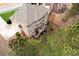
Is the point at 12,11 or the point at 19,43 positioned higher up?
the point at 12,11

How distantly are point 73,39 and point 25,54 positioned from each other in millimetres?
414

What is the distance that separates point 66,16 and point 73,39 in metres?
0.20

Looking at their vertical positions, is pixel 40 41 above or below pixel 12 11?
below

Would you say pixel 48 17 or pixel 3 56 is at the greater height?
pixel 48 17

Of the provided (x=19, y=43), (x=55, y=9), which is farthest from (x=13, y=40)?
(x=55, y=9)

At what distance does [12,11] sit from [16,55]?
14.4 inches

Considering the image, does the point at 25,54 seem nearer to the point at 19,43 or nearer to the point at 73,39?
the point at 19,43

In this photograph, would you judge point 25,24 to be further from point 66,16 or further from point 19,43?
point 66,16

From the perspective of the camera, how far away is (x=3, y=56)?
2725 millimetres

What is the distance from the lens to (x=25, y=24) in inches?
107

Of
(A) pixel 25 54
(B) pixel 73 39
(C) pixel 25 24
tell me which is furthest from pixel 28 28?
(B) pixel 73 39

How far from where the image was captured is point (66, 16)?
2.70 metres

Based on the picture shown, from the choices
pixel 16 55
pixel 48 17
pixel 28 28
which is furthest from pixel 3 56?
pixel 48 17

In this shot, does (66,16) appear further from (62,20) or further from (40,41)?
(40,41)
